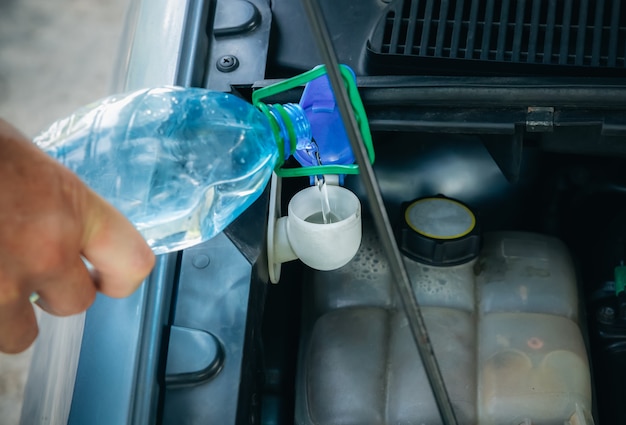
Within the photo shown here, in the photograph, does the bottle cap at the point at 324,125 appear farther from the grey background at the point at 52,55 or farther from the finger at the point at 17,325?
the grey background at the point at 52,55

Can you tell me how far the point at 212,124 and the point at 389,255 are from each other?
349 mm

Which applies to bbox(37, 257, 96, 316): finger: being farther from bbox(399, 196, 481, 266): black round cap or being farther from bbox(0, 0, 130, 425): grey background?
bbox(0, 0, 130, 425): grey background

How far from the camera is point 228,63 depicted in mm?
940

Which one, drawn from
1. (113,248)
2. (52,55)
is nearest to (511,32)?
(113,248)

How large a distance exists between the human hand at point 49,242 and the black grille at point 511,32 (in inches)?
19.7

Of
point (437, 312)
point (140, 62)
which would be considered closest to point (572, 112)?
point (437, 312)

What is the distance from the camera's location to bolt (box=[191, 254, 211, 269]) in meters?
0.83

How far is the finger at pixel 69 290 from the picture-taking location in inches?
18.4

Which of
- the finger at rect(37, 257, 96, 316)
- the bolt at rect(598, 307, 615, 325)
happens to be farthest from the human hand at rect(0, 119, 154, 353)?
the bolt at rect(598, 307, 615, 325)

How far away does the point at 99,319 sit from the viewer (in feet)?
2.54

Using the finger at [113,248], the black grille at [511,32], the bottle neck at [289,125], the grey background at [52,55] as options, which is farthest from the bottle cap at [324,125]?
the grey background at [52,55]

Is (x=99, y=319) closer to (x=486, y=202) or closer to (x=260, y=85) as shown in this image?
(x=260, y=85)

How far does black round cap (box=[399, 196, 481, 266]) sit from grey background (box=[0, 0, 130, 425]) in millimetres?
1631

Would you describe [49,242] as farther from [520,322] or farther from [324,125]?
[520,322]
